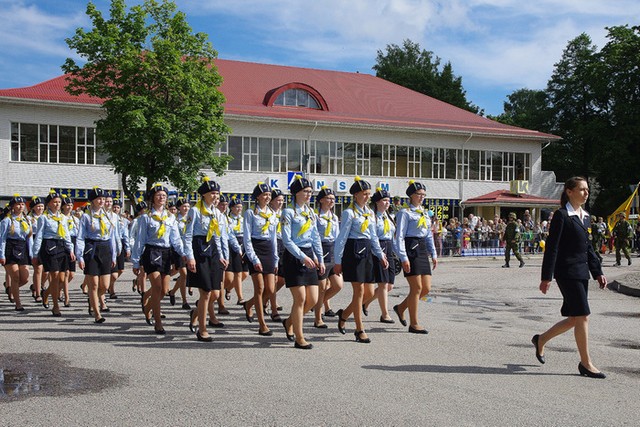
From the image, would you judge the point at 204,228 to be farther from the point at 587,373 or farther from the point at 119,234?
the point at 587,373

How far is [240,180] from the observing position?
4288cm

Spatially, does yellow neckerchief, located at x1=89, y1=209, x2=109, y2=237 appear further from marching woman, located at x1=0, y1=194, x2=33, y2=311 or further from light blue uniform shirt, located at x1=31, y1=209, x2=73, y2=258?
marching woman, located at x1=0, y1=194, x2=33, y2=311

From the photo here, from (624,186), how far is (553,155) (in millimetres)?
8478

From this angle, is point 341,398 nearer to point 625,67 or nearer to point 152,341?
point 152,341

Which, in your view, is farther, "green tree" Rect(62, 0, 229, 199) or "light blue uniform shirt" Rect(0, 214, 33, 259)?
"green tree" Rect(62, 0, 229, 199)

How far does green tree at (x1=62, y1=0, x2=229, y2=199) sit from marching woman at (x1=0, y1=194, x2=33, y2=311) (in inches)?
607

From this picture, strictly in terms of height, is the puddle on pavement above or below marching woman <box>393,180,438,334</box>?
below

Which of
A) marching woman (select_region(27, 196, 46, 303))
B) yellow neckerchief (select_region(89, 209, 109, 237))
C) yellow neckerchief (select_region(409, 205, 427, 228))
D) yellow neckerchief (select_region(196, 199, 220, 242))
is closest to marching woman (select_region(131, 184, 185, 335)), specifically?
yellow neckerchief (select_region(196, 199, 220, 242))

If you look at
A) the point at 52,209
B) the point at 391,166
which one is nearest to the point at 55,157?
the point at 391,166

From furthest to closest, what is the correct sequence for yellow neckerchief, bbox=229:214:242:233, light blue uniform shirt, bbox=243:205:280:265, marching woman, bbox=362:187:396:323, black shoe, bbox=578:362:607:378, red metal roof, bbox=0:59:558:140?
red metal roof, bbox=0:59:558:140
yellow neckerchief, bbox=229:214:242:233
marching woman, bbox=362:187:396:323
light blue uniform shirt, bbox=243:205:280:265
black shoe, bbox=578:362:607:378

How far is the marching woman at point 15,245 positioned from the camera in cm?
1299

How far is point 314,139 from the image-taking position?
44.7 meters

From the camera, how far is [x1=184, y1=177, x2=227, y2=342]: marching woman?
364 inches

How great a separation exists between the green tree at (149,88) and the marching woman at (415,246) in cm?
2049
